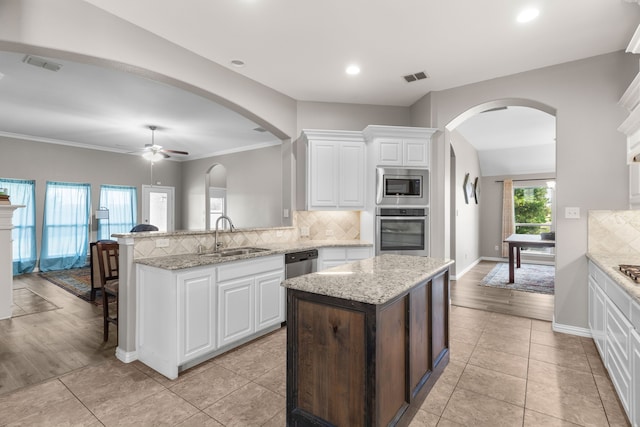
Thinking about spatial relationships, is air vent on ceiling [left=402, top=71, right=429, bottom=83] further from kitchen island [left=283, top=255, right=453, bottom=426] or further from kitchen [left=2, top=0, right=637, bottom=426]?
kitchen island [left=283, top=255, right=453, bottom=426]

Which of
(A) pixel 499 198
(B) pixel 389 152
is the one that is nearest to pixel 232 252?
(B) pixel 389 152

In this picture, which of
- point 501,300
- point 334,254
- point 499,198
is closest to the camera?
point 334,254

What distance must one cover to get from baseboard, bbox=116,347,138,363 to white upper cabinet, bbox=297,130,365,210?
242cm

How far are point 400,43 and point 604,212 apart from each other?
260 centimetres

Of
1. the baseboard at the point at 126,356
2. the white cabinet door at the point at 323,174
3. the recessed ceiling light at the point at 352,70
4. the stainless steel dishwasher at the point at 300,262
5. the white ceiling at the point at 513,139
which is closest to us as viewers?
the baseboard at the point at 126,356

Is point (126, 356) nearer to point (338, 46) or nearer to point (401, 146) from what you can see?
point (338, 46)

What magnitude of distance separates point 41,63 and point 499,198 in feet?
30.0

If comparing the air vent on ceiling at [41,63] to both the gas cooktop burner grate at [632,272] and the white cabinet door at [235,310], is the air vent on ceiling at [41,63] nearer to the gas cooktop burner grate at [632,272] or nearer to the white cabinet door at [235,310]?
the white cabinet door at [235,310]

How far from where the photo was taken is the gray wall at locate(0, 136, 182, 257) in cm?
637

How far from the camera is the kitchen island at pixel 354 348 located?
5.03 ft

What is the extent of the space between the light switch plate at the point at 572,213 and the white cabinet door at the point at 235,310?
327 centimetres

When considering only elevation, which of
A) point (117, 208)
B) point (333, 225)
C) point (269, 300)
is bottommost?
point (269, 300)

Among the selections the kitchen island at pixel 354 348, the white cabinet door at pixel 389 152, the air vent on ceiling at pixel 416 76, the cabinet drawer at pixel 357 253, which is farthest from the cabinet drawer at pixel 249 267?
the air vent on ceiling at pixel 416 76

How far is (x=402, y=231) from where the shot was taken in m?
4.04
